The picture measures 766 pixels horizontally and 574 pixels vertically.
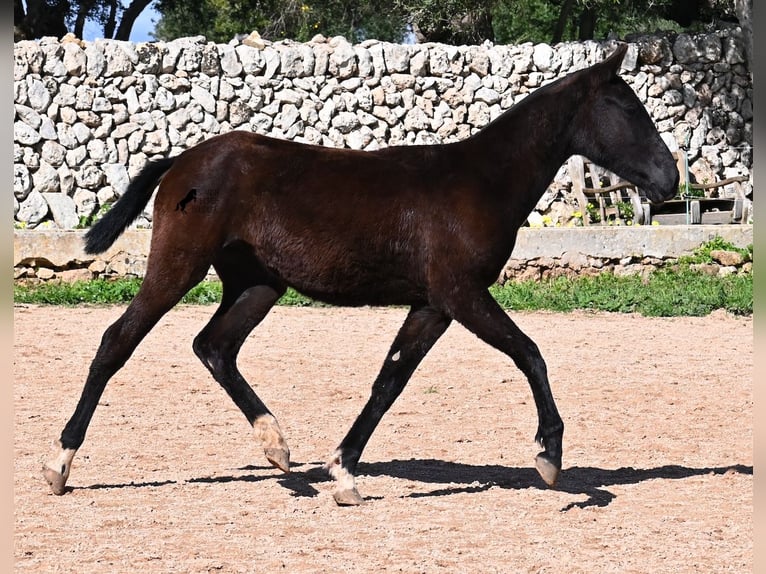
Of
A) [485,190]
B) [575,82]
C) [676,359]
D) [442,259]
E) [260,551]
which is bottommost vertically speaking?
[676,359]

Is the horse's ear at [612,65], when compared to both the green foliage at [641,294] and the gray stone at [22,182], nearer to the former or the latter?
the green foliage at [641,294]

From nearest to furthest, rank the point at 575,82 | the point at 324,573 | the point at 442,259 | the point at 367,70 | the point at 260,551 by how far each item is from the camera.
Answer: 1. the point at 324,573
2. the point at 260,551
3. the point at 442,259
4. the point at 575,82
5. the point at 367,70

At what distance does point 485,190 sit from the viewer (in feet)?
16.8

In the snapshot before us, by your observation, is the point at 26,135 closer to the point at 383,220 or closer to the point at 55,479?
the point at 55,479

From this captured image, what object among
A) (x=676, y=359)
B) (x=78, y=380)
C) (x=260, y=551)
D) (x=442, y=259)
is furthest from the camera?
(x=676, y=359)

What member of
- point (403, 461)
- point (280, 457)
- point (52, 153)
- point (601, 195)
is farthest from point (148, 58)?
point (280, 457)

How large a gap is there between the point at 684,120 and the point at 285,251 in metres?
14.4

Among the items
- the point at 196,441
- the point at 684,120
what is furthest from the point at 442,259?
the point at 684,120

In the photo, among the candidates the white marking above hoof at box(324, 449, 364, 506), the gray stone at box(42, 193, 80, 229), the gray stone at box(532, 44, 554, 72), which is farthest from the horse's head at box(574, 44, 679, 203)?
the gray stone at box(532, 44, 554, 72)

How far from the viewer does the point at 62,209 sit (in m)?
15.2

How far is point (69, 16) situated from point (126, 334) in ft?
73.3

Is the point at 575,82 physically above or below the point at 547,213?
above

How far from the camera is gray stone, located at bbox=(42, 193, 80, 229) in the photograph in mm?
15117

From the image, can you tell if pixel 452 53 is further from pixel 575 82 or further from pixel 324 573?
pixel 324 573
